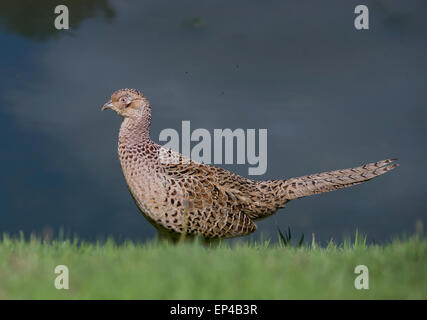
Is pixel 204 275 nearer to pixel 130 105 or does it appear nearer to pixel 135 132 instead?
pixel 135 132

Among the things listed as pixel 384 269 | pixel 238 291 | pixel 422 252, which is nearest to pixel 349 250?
pixel 422 252

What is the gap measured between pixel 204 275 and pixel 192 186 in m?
2.83

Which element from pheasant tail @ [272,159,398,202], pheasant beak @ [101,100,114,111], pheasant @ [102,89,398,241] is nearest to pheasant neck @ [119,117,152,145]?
pheasant @ [102,89,398,241]

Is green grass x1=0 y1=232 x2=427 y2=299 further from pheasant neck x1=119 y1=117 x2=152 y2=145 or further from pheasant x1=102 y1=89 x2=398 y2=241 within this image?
pheasant neck x1=119 y1=117 x2=152 y2=145

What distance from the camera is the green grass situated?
13.8ft

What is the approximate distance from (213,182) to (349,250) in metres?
2.06

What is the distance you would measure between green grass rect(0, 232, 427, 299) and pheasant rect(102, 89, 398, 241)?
1.01m

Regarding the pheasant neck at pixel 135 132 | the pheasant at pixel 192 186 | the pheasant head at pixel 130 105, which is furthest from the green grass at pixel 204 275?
the pheasant head at pixel 130 105

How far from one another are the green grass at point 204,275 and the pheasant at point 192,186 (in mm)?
1005

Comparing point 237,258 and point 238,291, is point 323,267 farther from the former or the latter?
point 238,291

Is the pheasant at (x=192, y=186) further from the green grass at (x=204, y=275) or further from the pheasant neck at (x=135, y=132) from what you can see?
the green grass at (x=204, y=275)

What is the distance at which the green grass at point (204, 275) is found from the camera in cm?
420

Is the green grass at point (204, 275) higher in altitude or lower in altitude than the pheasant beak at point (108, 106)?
lower

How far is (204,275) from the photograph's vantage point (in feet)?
14.4
